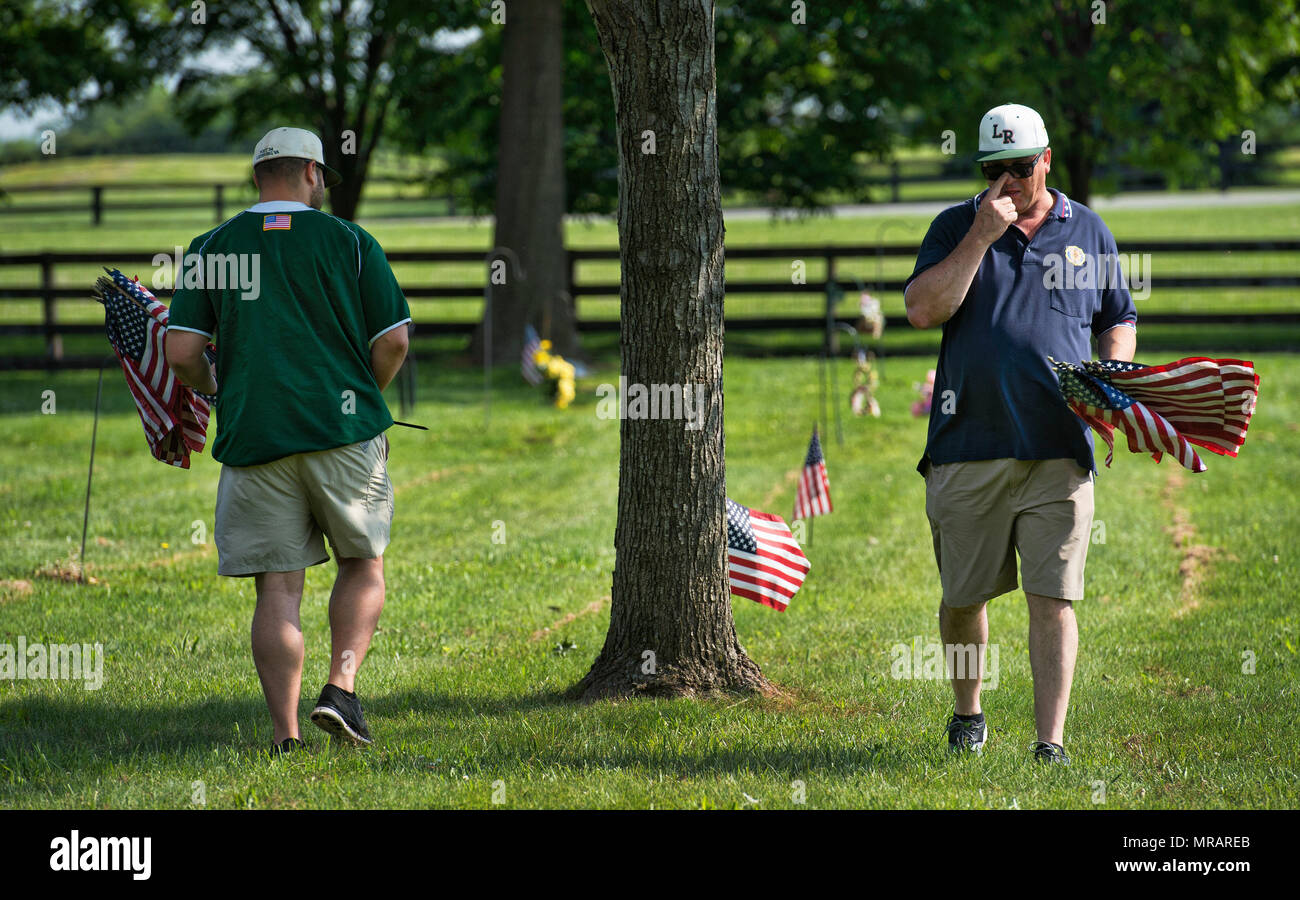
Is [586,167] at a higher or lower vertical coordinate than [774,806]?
higher

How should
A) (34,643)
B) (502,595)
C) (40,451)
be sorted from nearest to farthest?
1. (34,643)
2. (502,595)
3. (40,451)

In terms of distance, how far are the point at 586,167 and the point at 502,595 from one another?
13.9 m

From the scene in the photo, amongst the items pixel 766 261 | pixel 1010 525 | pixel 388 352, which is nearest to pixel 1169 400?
pixel 1010 525

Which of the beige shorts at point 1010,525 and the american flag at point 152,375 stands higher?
the american flag at point 152,375

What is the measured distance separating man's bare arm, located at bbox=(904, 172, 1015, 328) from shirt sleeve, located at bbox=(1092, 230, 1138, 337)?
0.43 metres

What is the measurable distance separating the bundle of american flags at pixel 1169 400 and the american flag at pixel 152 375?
321 cm

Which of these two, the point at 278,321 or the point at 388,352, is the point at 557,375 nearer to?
the point at 388,352

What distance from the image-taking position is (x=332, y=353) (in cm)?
446

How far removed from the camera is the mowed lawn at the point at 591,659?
427 centimetres

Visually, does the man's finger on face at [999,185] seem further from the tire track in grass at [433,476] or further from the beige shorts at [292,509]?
the tire track in grass at [433,476]

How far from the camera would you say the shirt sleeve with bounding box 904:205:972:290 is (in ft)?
14.6

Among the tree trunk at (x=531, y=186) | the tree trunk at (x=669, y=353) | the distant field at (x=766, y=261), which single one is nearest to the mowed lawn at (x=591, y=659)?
the tree trunk at (x=669, y=353)

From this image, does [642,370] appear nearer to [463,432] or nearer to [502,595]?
[502,595]
